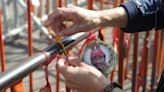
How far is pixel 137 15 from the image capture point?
76.2 inches

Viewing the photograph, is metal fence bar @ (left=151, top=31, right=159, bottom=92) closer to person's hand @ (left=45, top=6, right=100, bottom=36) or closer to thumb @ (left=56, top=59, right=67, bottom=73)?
person's hand @ (left=45, top=6, right=100, bottom=36)

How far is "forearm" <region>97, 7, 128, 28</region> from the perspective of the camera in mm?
1839

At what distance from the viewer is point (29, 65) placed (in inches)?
61.2

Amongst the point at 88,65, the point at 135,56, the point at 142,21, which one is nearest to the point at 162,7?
the point at 142,21

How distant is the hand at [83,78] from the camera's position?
5.07 feet

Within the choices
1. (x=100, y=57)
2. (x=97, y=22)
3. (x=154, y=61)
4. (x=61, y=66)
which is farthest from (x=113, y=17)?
(x=154, y=61)

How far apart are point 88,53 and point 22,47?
333cm

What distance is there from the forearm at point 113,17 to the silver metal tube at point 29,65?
139 mm

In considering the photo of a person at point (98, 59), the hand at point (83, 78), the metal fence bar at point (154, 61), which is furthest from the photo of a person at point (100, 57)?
the metal fence bar at point (154, 61)

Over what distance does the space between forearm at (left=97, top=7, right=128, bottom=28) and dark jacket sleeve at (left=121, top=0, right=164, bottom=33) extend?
0.08 ft

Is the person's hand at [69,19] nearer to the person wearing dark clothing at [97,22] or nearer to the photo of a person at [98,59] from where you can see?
the person wearing dark clothing at [97,22]

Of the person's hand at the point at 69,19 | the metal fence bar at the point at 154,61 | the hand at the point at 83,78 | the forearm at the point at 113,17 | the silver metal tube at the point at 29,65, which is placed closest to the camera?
the silver metal tube at the point at 29,65

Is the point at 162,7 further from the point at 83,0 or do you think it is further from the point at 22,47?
the point at 83,0

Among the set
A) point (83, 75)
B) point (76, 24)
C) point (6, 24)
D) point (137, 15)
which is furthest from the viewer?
point (6, 24)
